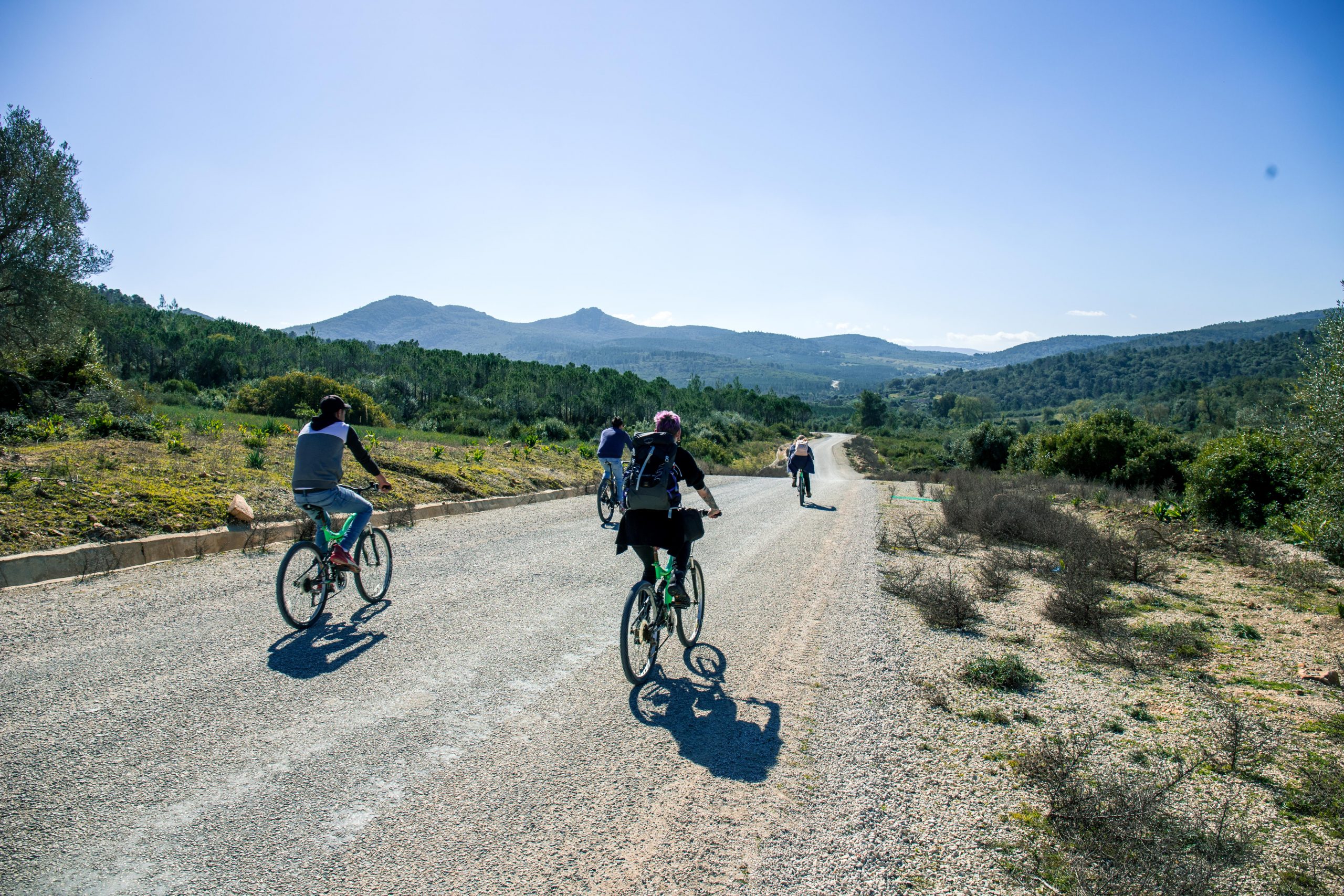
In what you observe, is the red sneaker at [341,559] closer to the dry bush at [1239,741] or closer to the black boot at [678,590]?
the black boot at [678,590]

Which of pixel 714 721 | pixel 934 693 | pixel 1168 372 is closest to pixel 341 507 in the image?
pixel 714 721

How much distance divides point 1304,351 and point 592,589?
12.1 m

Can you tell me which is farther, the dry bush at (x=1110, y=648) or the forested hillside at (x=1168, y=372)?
the forested hillside at (x=1168, y=372)

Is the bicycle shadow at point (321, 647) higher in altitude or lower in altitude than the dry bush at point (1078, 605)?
higher

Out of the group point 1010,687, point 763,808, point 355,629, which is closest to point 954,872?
point 763,808

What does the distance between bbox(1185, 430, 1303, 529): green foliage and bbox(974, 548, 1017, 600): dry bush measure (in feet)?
24.4

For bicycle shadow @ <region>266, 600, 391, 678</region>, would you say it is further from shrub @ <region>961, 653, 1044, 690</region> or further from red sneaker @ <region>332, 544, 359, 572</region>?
shrub @ <region>961, 653, 1044, 690</region>

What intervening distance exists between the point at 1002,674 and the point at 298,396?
43339 mm

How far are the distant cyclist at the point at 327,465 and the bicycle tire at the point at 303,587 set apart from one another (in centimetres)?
15

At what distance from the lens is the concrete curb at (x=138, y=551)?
257 inches

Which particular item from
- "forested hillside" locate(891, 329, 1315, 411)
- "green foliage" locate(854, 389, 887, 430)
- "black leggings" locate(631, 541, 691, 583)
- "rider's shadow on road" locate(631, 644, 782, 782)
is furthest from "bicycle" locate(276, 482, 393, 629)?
"green foliage" locate(854, 389, 887, 430)

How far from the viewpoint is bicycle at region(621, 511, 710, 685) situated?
192 inches

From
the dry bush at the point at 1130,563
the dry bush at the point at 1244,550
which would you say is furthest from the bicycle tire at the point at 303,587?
the dry bush at the point at 1244,550

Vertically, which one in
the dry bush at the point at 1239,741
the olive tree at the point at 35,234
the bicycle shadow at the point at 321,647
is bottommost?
the dry bush at the point at 1239,741
